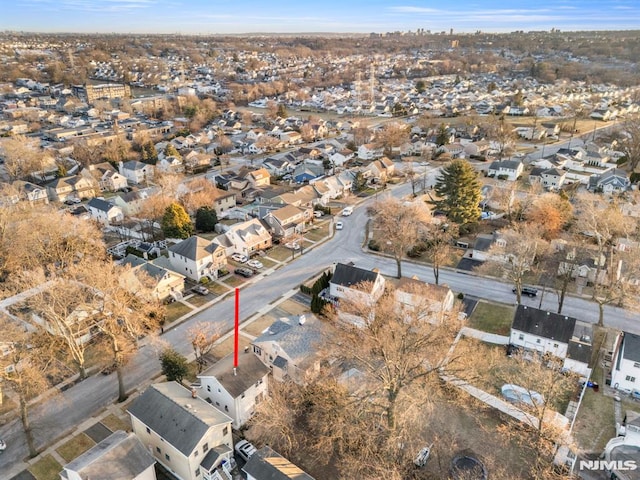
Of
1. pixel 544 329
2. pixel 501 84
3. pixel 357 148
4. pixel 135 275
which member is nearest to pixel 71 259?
pixel 135 275

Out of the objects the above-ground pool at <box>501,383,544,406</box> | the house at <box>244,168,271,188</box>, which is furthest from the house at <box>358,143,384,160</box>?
the above-ground pool at <box>501,383,544,406</box>

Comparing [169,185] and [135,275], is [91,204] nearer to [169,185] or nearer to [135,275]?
[169,185]

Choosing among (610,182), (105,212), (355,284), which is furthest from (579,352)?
(105,212)

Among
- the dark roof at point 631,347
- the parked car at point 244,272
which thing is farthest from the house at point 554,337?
the parked car at point 244,272

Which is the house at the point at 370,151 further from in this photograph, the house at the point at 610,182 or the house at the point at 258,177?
the house at the point at 610,182

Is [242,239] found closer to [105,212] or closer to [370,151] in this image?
[105,212]

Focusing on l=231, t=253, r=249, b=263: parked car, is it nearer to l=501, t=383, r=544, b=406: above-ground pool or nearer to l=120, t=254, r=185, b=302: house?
l=120, t=254, r=185, b=302: house
